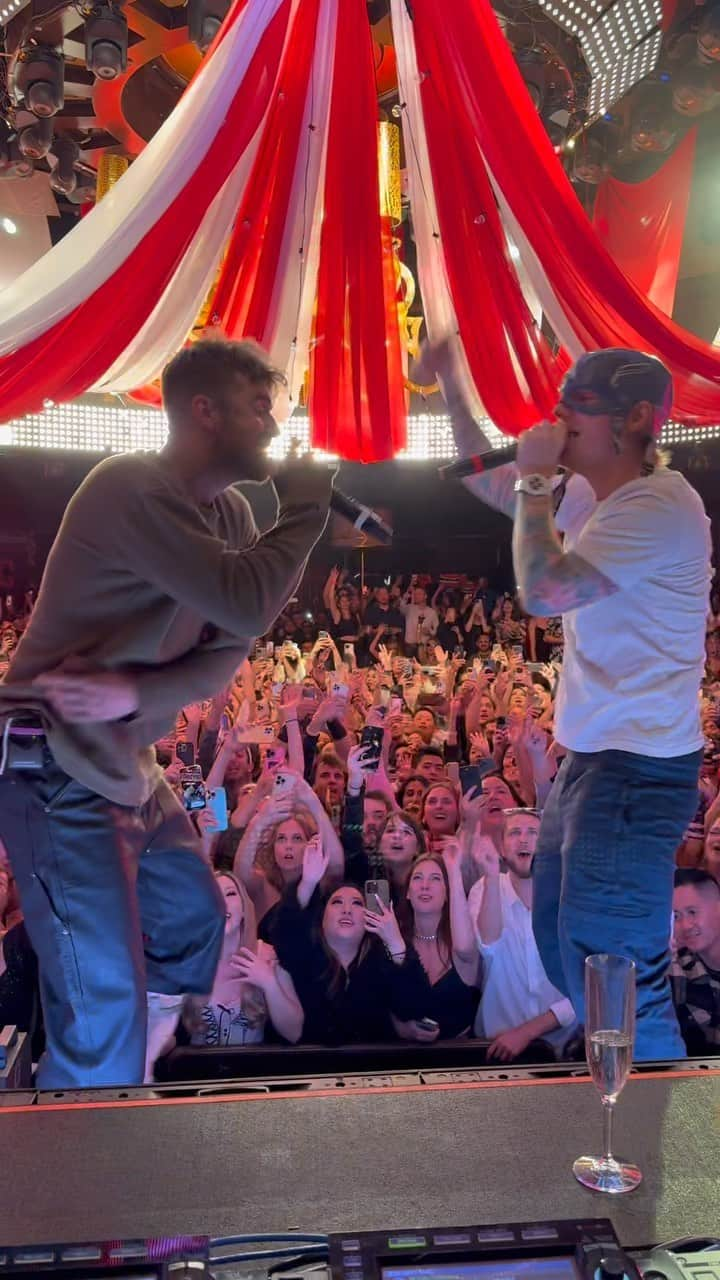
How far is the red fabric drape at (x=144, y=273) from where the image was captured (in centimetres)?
266

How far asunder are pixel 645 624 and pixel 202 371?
858 mm

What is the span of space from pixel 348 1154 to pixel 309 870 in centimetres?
180

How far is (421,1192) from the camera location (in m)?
0.86

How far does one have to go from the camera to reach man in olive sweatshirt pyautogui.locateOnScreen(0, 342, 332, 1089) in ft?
4.82

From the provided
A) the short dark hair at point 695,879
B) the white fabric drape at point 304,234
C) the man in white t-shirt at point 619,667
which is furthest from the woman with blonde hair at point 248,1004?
the white fabric drape at point 304,234

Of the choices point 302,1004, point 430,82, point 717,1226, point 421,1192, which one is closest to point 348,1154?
point 421,1192

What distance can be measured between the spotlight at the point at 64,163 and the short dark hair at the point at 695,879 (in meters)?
4.83

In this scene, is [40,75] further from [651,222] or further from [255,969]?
[255,969]

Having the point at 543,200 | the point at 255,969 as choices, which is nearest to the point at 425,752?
the point at 255,969

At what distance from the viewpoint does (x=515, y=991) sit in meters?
2.55

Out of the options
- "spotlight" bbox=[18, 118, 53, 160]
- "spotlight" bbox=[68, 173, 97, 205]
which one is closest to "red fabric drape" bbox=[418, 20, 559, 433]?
"spotlight" bbox=[18, 118, 53, 160]

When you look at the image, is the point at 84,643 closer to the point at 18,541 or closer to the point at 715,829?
the point at 715,829

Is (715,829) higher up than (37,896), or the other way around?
(37,896)

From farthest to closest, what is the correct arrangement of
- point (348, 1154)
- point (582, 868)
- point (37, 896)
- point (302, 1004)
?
point (302, 1004) → point (582, 868) → point (37, 896) → point (348, 1154)
